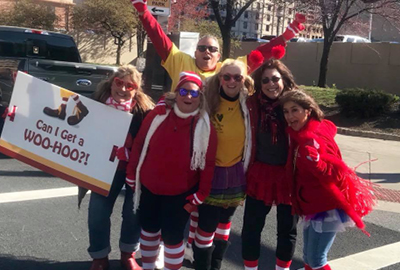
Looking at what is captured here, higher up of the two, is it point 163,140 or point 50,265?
point 163,140

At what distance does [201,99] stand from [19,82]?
4.96ft

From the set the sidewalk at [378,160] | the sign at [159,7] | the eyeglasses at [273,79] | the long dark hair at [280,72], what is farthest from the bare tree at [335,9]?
the eyeglasses at [273,79]

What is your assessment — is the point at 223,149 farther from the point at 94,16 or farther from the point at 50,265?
the point at 94,16

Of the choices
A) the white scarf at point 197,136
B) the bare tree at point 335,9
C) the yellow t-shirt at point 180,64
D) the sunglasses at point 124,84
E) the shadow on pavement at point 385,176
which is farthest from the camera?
the bare tree at point 335,9

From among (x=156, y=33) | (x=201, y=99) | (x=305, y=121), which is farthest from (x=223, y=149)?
(x=156, y=33)

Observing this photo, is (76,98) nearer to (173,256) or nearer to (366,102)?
(173,256)

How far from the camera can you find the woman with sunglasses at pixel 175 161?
10.4ft

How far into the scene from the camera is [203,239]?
341 cm

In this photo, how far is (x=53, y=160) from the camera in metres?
3.70

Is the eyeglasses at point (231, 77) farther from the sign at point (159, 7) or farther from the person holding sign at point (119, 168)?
the sign at point (159, 7)

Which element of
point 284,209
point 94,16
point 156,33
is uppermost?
point 94,16

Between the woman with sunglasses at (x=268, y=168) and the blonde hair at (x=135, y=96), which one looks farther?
the blonde hair at (x=135, y=96)

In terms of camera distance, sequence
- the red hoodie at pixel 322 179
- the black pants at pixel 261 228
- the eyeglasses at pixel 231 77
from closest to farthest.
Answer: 1. the red hoodie at pixel 322 179
2. the eyeglasses at pixel 231 77
3. the black pants at pixel 261 228

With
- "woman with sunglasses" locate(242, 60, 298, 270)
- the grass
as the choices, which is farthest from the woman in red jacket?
the grass
